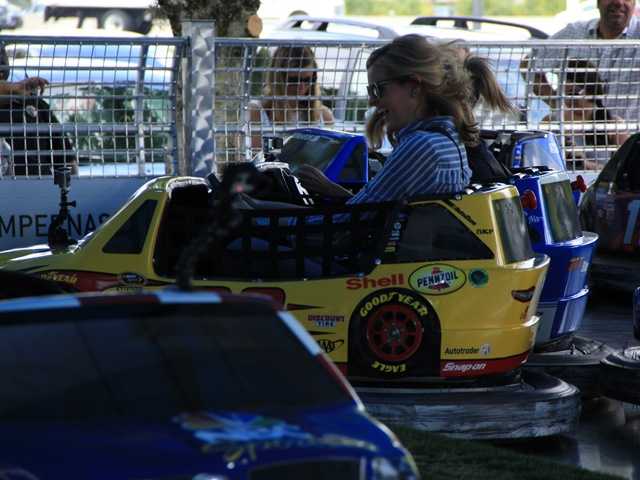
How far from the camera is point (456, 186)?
6867 mm

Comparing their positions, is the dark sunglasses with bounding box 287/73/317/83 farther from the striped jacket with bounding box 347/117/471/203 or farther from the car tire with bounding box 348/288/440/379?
the car tire with bounding box 348/288/440/379

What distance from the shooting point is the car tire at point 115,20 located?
3303 cm

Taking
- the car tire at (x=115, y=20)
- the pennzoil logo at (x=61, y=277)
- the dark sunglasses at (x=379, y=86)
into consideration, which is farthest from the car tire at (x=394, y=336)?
the car tire at (x=115, y=20)

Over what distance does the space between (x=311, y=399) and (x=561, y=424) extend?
2.86 metres

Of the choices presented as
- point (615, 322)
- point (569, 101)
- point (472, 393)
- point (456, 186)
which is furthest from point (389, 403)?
point (569, 101)

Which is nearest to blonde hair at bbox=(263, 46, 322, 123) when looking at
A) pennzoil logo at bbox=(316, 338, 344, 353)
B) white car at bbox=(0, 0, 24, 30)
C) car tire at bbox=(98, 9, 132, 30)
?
pennzoil logo at bbox=(316, 338, 344, 353)

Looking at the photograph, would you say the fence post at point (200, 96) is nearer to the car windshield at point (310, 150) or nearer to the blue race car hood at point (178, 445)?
the car windshield at point (310, 150)

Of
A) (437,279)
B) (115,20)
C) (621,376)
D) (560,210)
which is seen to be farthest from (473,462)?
(115,20)

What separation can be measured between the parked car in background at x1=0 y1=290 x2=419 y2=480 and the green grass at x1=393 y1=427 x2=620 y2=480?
1.96m

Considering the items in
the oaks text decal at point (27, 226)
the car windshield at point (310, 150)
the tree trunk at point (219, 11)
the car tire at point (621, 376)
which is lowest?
the car tire at point (621, 376)

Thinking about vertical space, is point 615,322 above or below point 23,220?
below

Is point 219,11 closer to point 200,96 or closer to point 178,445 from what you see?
point 200,96

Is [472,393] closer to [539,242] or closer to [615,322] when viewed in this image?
[539,242]

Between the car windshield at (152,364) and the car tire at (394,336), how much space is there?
2.45 meters
